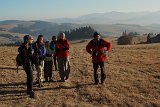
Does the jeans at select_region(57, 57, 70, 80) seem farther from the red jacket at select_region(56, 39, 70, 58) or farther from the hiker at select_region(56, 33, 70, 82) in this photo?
the red jacket at select_region(56, 39, 70, 58)

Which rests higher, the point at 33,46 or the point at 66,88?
the point at 33,46

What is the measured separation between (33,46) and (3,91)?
227 centimetres

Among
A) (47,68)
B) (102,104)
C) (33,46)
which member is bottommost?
(102,104)

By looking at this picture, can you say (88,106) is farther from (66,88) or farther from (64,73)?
(64,73)

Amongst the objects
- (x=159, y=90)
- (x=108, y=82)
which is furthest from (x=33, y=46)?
(x=159, y=90)

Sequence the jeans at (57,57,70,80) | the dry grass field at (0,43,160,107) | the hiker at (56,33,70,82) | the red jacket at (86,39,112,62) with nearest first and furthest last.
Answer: the dry grass field at (0,43,160,107)
the red jacket at (86,39,112,62)
the hiker at (56,33,70,82)
the jeans at (57,57,70,80)

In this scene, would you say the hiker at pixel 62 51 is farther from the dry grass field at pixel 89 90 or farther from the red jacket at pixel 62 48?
the dry grass field at pixel 89 90

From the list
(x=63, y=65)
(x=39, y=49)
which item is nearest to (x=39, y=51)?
(x=39, y=49)

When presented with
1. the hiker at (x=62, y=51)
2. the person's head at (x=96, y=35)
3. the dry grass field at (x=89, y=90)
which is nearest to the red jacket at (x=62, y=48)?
the hiker at (x=62, y=51)

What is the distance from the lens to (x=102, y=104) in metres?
12.1

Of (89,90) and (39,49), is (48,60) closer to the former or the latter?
(39,49)

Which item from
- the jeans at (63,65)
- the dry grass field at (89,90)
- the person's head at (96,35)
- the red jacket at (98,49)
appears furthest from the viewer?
the jeans at (63,65)

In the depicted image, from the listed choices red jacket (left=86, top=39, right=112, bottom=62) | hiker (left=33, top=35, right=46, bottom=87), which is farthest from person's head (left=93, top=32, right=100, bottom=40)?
hiker (left=33, top=35, right=46, bottom=87)

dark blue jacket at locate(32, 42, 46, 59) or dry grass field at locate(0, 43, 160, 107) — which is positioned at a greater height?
dark blue jacket at locate(32, 42, 46, 59)
